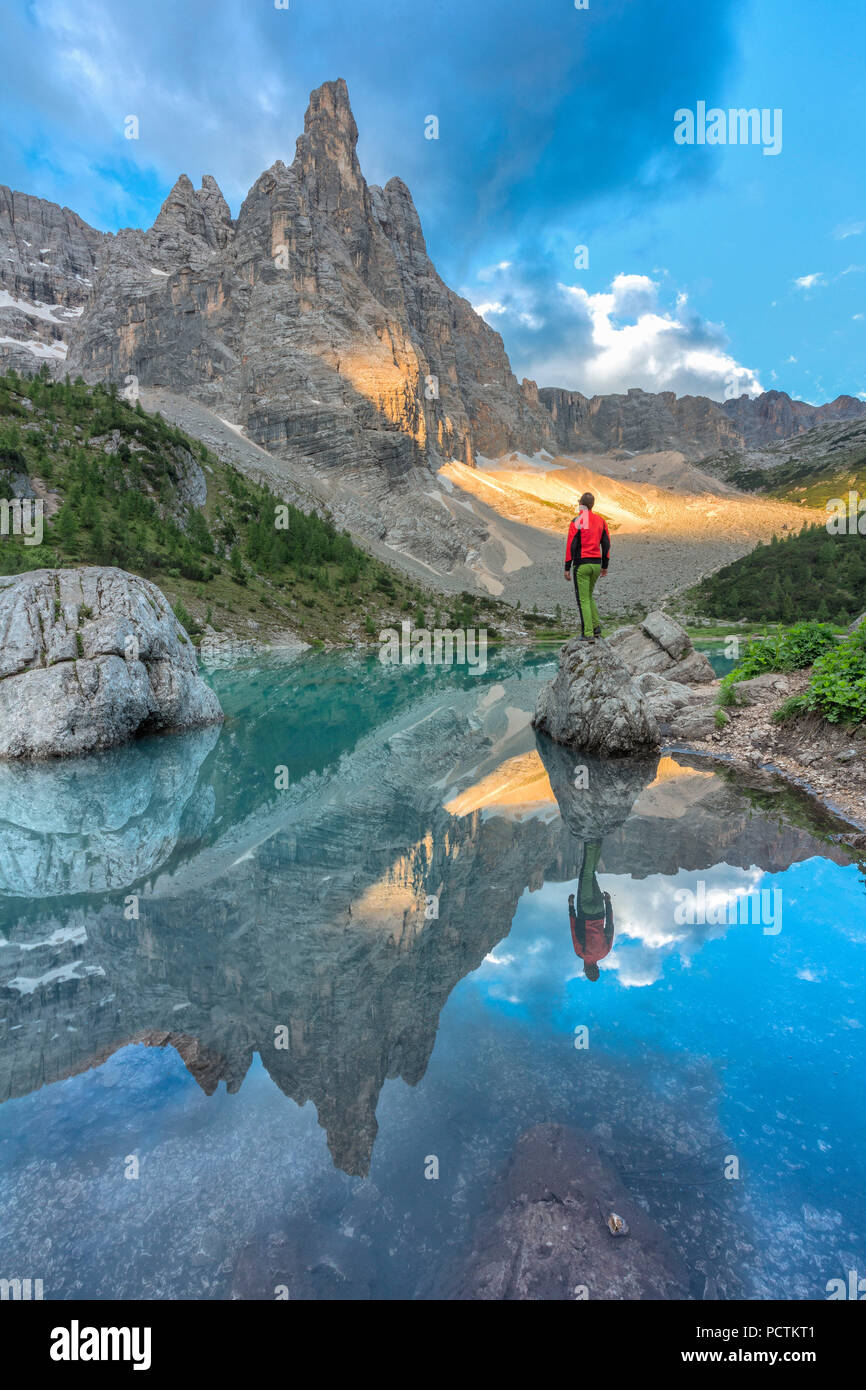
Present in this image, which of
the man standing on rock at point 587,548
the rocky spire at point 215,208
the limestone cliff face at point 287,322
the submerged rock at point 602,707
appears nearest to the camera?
the man standing on rock at point 587,548

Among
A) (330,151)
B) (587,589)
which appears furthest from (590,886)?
(330,151)

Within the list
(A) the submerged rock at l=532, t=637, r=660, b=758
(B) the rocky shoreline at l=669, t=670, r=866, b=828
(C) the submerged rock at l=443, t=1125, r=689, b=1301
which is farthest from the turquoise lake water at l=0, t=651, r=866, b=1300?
(A) the submerged rock at l=532, t=637, r=660, b=758

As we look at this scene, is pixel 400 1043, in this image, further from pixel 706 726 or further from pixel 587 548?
pixel 706 726

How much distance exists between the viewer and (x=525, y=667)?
47719 mm

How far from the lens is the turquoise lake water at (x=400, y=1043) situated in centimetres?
326

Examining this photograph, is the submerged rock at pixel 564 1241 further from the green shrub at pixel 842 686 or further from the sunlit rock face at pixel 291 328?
the sunlit rock face at pixel 291 328

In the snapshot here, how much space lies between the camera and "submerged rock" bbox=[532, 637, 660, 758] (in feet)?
51.4

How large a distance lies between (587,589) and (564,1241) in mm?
13562

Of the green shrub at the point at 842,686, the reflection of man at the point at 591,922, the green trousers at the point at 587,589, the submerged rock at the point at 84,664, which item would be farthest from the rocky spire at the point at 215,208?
the reflection of man at the point at 591,922

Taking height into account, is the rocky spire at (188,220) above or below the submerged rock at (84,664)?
above

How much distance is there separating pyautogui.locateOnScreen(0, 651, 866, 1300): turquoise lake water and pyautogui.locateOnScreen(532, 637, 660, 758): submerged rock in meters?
5.17

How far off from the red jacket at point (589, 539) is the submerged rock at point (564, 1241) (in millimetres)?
11890
